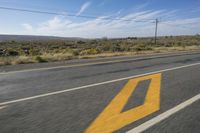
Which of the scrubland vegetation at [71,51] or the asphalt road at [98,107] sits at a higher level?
the asphalt road at [98,107]

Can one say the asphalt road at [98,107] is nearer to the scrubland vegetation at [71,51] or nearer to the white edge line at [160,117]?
the white edge line at [160,117]

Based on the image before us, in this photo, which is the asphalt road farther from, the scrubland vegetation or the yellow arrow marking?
the scrubland vegetation

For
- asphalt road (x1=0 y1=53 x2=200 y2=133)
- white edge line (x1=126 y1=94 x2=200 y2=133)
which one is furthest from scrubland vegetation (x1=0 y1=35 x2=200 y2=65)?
white edge line (x1=126 y1=94 x2=200 y2=133)

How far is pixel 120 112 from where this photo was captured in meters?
4.47

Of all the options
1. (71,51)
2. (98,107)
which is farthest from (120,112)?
(71,51)

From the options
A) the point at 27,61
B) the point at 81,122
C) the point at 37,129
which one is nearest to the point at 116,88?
the point at 81,122

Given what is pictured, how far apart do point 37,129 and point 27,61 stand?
12.4 metres

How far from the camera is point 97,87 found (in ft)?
21.9

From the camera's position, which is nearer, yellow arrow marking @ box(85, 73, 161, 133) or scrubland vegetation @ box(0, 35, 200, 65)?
yellow arrow marking @ box(85, 73, 161, 133)

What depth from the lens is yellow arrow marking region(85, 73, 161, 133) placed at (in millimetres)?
3751

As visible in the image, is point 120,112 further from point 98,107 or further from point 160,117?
point 160,117

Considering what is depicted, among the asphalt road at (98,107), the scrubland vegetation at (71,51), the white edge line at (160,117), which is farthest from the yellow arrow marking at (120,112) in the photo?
the scrubland vegetation at (71,51)

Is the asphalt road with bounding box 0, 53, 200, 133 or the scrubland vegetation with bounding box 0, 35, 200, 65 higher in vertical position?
the asphalt road with bounding box 0, 53, 200, 133

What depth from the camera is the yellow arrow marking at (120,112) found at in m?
3.75
